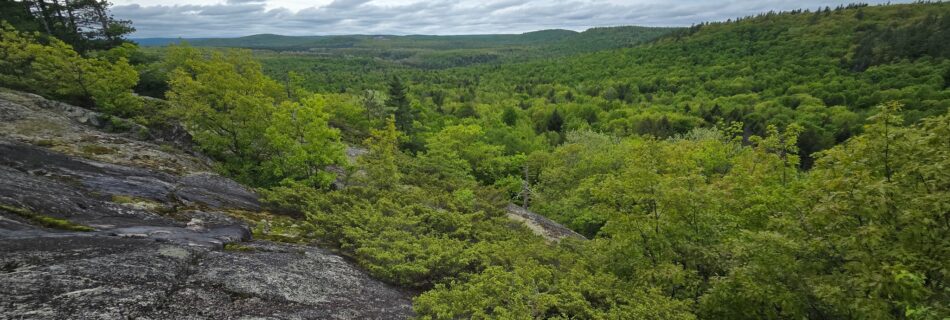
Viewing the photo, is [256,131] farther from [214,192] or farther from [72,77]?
[72,77]

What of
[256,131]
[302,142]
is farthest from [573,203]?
[256,131]

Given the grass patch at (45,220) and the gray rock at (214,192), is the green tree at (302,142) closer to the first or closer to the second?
the gray rock at (214,192)

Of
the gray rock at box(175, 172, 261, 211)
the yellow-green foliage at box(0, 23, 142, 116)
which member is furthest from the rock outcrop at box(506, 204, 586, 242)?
the yellow-green foliage at box(0, 23, 142, 116)

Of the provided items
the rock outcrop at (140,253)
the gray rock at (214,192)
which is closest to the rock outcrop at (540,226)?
the gray rock at (214,192)

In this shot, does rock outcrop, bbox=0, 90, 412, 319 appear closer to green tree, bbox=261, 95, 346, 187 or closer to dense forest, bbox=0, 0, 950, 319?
dense forest, bbox=0, 0, 950, 319

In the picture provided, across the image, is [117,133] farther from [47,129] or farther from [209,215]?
[209,215]
